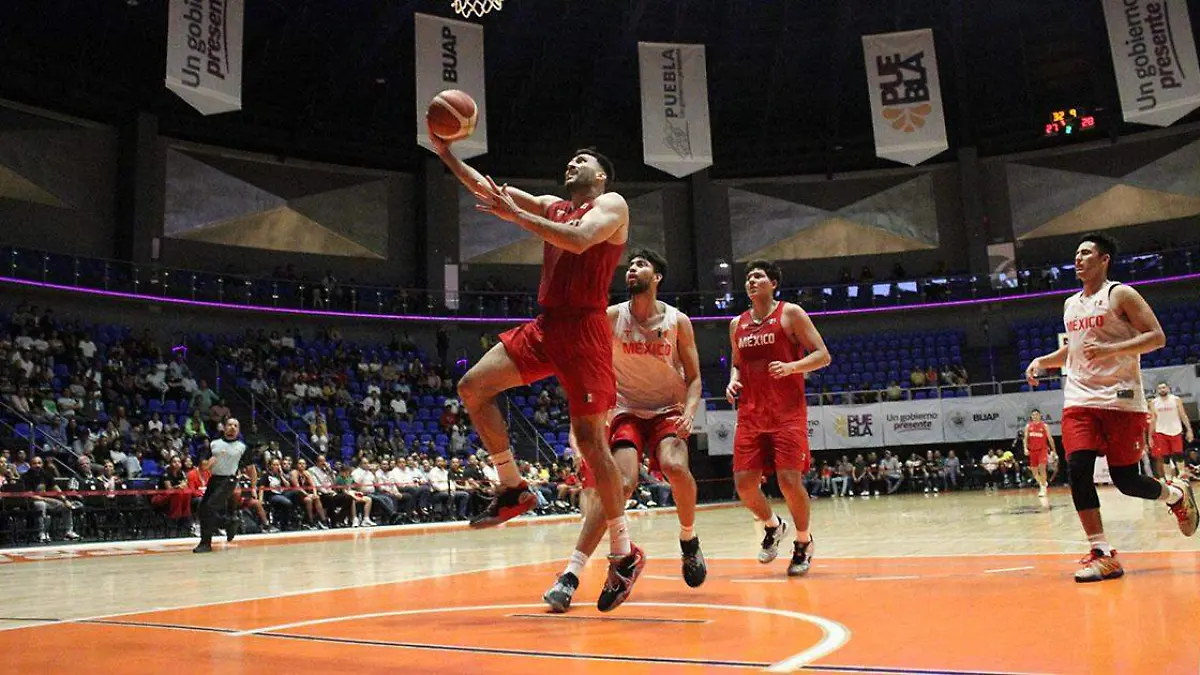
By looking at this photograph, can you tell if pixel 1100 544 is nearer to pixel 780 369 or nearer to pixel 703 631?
pixel 780 369

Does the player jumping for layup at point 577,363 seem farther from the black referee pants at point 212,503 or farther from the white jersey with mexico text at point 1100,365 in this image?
the black referee pants at point 212,503

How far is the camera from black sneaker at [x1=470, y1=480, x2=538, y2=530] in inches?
182

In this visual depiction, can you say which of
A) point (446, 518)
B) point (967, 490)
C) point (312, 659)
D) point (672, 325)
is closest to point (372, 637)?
point (312, 659)

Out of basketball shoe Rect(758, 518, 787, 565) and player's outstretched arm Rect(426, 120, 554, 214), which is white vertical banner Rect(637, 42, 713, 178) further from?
player's outstretched arm Rect(426, 120, 554, 214)

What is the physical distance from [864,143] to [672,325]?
93.0 ft

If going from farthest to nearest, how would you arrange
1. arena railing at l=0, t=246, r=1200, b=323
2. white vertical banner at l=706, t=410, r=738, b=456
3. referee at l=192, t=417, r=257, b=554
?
white vertical banner at l=706, t=410, r=738, b=456
arena railing at l=0, t=246, r=1200, b=323
referee at l=192, t=417, r=257, b=554

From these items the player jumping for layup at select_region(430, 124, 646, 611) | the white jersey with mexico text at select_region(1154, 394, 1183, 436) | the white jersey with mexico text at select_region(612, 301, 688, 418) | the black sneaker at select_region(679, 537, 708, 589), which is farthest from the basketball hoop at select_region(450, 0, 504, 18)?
the black sneaker at select_region(679, 537, 708, 589)

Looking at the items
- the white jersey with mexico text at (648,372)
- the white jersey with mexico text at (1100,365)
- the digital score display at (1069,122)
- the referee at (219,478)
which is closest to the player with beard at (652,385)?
the white jersey with mexico text at (648,372)

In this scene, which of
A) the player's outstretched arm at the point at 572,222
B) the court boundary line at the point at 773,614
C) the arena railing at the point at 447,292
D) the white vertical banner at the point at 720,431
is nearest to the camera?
the court boundary line at the point at 773,614

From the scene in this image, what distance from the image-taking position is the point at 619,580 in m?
4.38

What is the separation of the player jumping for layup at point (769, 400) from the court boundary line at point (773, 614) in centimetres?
192

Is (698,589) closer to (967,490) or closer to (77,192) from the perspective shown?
(967,490)

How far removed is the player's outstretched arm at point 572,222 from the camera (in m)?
4.02

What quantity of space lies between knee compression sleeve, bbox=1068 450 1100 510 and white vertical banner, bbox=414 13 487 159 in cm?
1544
